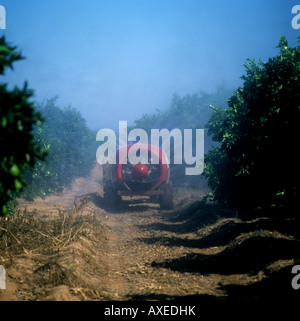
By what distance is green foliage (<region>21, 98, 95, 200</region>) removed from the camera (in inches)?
750

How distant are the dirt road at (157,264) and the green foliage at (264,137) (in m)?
1.28

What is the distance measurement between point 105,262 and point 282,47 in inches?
323

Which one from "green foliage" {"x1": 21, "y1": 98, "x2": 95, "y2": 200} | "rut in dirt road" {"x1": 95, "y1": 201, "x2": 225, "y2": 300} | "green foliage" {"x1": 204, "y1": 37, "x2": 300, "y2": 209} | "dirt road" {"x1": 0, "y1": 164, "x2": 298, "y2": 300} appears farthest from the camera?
"green foliage" {"x1": 21, "y1": 98, "x2": 95, "y2": 200}

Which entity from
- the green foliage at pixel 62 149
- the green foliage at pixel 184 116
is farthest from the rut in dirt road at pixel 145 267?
the green foliage at pixel 184 116

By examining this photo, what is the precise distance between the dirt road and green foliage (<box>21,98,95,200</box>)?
10.7 m

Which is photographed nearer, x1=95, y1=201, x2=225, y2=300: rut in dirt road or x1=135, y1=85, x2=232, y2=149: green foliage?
x1=95, y1=201, x2=225, y2=300: rut in dirt road

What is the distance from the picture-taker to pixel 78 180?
2880 centimetres

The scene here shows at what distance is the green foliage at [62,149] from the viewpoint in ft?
62.5

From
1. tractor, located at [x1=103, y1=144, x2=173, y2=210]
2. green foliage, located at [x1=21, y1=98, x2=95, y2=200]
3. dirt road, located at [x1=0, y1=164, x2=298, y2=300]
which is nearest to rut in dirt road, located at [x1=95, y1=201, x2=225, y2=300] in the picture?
dirt road, located at [x1=0, y1=164, x2=298, y2=300]

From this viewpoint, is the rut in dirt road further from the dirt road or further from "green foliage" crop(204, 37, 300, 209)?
"green foliage" crop(204, 37, 300, 209)

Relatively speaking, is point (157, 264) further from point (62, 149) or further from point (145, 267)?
point (62, 149)

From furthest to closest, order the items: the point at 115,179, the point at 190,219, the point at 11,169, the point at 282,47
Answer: the point at 115,179 < the point at 190,219 < the point at 282,47 < the point at 11,169

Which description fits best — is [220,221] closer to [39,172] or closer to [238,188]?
[238,188]
